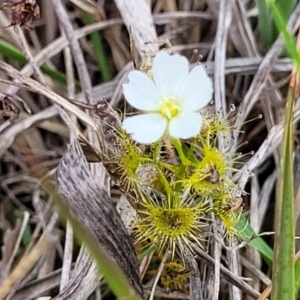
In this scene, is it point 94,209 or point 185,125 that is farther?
point 94,209

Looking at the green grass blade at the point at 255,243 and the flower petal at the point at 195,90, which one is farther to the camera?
the green grass blade at the point at 255,243

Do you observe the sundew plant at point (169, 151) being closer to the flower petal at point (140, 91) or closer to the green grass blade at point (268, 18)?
the flower petal at point (140, 91)

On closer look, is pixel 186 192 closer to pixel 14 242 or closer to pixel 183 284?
pixel 183 284

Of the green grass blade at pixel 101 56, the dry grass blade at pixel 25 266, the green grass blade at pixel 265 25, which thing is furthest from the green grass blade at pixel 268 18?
the dry grass blade at pixel 25 266

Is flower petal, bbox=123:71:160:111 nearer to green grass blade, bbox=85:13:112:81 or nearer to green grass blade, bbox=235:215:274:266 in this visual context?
green grass blade, bbox=235:215:274:266

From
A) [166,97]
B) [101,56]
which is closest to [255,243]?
[166,97]

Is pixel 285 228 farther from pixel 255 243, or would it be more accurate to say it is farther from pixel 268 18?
pixel 268 18
